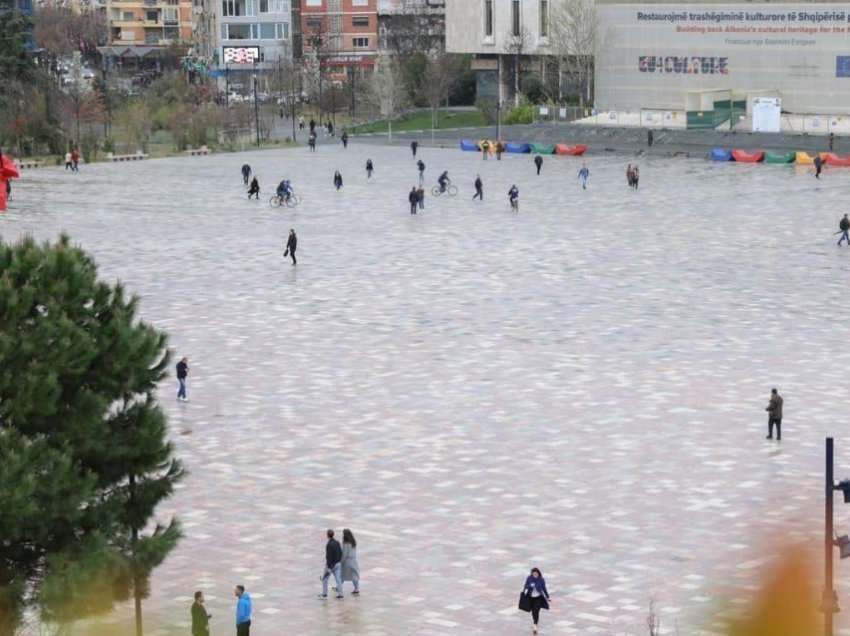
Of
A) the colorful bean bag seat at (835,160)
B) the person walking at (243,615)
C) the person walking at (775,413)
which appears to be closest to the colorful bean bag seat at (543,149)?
the colorful bean bag seat at (835,160)

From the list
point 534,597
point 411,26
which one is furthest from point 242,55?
point 534,597

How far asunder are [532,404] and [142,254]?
20570 millimetres

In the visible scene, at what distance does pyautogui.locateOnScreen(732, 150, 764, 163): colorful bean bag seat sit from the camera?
75.4 m

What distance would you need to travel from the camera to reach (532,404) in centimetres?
3073

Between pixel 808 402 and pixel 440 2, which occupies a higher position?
pixel 440 2

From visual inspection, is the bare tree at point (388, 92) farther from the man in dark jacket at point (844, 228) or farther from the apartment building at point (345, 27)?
the man in dark jacket at point (844, 228)

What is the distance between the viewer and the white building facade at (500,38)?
108m

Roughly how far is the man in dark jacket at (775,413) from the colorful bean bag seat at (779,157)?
1860 inches

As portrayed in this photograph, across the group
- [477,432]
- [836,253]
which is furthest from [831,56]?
[477,432]

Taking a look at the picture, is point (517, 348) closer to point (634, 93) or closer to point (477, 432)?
point (477, 432)

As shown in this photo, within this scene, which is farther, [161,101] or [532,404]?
[161,101]

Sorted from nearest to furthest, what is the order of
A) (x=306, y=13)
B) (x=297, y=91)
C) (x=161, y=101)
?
(x=161, y=101) → (x=297, y=91) → (x=306, y=13)

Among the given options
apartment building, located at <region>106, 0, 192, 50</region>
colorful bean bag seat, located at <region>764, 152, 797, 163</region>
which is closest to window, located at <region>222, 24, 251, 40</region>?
apartment building, located at <region>106, 0, 192, 50</region>

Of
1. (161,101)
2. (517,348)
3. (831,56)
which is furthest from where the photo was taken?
(161,101)
